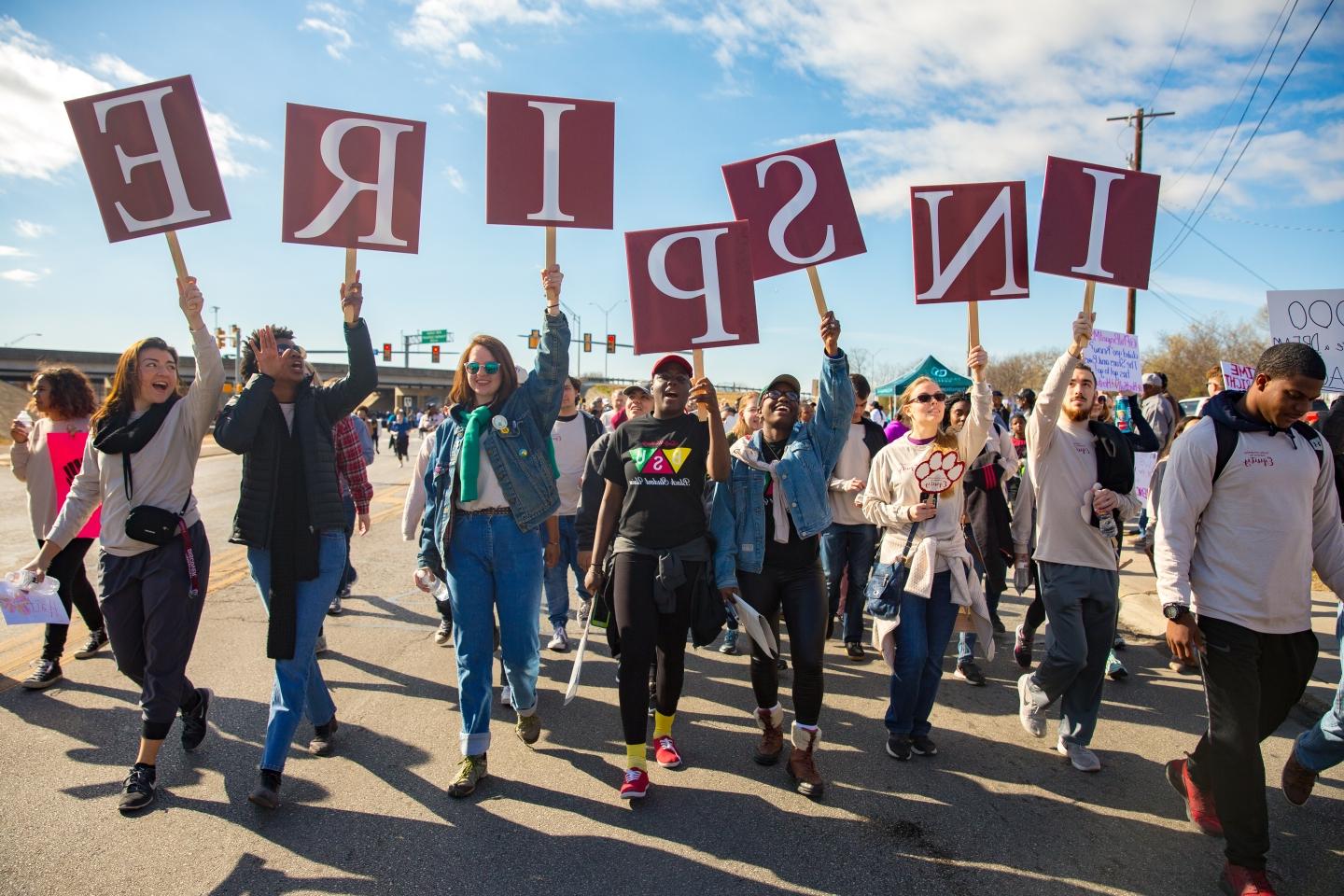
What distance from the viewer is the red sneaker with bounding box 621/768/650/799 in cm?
364

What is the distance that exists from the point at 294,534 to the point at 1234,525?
13.7 feet

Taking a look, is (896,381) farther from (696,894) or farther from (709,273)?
(696,894)

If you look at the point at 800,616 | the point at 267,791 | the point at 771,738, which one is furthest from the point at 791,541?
the point at 267,791

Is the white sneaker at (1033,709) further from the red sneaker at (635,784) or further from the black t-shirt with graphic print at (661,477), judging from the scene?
the red sneaker at (635,784)

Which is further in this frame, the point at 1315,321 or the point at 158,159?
the point at 1315,321

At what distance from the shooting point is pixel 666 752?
411cm

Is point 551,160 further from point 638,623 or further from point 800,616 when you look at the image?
point 800,616

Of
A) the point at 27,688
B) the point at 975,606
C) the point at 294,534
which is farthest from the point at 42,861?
the point at 975,606

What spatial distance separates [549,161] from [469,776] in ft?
11.1

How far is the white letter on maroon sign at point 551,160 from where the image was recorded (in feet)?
15.0

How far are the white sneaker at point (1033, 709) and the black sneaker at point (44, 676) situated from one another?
5.92m

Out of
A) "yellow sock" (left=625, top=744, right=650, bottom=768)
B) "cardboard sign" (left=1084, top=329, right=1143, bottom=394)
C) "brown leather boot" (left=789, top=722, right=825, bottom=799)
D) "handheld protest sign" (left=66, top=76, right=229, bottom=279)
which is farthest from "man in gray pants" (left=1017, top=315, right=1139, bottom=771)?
"cardboard sign" (left=1084, top=329, right=1143, bottom=394)

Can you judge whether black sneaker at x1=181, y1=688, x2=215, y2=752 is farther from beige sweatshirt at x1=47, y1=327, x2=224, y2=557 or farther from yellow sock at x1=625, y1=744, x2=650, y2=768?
yellow sock at x1=625, y1=744, x2=650, y2=768

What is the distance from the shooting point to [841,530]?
5.95m
